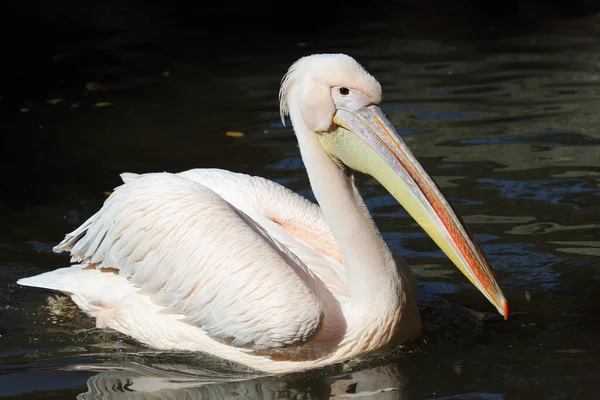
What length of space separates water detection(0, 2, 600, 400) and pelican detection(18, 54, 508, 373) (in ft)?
0.43

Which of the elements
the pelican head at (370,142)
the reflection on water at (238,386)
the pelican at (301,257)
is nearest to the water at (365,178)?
the reflection on water at (238,386)

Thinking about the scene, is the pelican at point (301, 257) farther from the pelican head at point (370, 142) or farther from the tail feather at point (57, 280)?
the tail feather at point (57, 280)

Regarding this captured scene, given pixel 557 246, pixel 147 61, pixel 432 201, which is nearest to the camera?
pixel 432 201

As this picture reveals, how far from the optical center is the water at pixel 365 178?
4.30 metres

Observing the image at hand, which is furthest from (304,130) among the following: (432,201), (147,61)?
(147,61)

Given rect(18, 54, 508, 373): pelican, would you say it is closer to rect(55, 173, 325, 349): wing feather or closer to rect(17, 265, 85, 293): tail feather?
rect(55, 173, 325, 349): wing feather

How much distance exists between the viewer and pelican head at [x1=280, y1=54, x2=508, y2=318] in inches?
160

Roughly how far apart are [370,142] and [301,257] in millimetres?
756

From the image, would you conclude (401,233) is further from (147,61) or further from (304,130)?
(147,61)

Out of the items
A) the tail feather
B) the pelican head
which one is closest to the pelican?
the pelican head

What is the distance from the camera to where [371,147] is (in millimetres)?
4148

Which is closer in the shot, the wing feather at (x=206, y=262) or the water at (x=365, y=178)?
the wing feather at (x=206, y=262)

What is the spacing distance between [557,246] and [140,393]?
2411 mm

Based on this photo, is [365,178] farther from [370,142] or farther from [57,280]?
[370,142]
